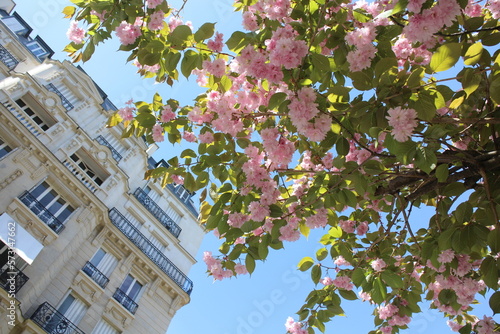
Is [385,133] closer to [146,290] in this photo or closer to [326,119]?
[326,119]

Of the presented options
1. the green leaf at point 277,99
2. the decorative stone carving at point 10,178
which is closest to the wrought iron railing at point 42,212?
the decorative stone carving at point 10,178

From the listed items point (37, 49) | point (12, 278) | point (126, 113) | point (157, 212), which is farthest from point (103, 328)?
point (37, 49)

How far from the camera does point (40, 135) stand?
13.6 m

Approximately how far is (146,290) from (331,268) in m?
11.8

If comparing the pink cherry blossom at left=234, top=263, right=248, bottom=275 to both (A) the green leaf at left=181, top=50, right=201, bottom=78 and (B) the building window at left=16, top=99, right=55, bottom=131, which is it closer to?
(A) the green leaf at left=181, top=50, right=201, bottom=78

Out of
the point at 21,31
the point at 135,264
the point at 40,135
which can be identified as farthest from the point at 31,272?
the point at 21,31

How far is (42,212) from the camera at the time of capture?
39.2 ft

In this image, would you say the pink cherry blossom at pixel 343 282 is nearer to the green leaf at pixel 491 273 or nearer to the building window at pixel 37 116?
the green leaf at pixel 491 273

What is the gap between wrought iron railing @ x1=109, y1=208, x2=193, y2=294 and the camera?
1450cm

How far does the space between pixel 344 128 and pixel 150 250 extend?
13.9 metres

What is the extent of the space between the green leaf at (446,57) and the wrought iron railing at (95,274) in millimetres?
12934

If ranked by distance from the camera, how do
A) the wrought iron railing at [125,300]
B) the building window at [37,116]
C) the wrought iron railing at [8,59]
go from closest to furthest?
1. the wrought iron railing at [125,300]
2. the building window at [37,116]
3. the wrought iron railing at [8,59]

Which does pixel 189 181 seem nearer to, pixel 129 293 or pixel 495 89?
pixel 495 89

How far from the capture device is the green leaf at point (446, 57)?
2359 mm
